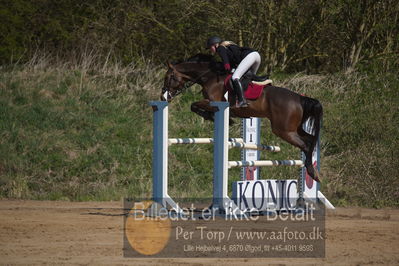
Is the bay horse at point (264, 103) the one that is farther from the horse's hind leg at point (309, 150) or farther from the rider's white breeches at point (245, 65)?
the rider's white breeches at point (245, 65)

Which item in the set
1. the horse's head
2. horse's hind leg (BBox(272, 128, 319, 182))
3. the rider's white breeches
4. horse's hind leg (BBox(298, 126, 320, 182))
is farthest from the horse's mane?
horse's hind leg (BBox(298, 126, 320, 182))

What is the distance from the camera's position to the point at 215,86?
28.2 ft

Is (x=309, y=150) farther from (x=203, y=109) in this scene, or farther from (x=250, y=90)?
(x=203, y=109)

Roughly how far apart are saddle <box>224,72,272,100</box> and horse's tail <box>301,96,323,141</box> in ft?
1.85

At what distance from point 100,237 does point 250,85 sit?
3.22 meters

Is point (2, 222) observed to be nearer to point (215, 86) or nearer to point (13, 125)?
point (215, 86)

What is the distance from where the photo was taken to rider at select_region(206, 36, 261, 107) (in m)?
8.13

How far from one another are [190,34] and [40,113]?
4.81 meters

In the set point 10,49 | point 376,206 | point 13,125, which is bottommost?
point 376,206

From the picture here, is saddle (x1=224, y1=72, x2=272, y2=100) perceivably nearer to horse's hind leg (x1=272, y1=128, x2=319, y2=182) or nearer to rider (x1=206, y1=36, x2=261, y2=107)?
rider (x1=206, y1=36, x2=261, y2=107)

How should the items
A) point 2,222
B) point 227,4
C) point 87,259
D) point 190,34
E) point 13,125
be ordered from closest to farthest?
point 87,259
point 2,222
point 13,125
point 227,4
point 190,34

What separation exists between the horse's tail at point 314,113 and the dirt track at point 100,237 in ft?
3.38

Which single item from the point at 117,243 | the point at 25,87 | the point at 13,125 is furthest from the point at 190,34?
the point at 117,243

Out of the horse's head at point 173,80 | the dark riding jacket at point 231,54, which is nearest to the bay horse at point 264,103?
the horse's head at point 173,80
